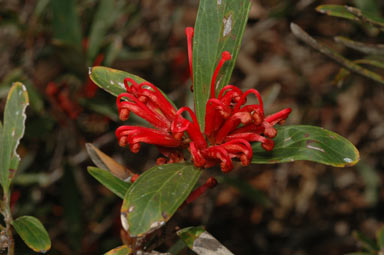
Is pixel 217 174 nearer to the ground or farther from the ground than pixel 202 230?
nearer to the ground

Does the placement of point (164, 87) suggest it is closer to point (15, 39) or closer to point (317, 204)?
point (15, 39)

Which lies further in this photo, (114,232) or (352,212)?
(352,212)

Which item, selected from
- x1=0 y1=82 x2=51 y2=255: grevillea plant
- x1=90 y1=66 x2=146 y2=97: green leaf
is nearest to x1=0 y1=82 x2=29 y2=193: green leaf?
x1=0 y1=82 x2=51 y2=255: grevillea plant

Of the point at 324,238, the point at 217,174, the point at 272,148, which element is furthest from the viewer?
the point at 324,238

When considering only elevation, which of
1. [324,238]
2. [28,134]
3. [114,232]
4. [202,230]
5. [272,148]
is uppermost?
[272,148]

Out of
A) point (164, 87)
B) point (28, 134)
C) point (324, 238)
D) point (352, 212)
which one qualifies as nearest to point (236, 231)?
point (324, 238)

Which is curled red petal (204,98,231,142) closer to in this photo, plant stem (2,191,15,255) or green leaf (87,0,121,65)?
plant stem (2,191,15,255)

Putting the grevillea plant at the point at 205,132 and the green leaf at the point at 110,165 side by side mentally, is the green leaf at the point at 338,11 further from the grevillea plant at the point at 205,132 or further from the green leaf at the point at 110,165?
the green leaf at the point at 110,165

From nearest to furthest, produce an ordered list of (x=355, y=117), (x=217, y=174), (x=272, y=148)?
(x=272, y=148)
(x=217, y=174)
(x=355, y=117)
